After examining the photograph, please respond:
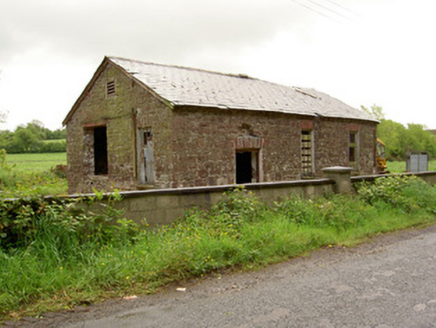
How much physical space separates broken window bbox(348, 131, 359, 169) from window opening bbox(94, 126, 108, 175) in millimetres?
12120

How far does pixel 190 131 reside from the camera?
11.2 m

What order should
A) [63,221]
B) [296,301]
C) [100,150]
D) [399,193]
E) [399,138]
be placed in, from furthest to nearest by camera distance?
1. [399,138]
2. [100,150]
3. [399,193]
4. [63,221]
5. [296,301]

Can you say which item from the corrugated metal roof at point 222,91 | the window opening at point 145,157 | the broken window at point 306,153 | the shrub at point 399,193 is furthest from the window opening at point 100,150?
the shrub at point 399,193

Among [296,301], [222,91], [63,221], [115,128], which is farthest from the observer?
[222,91]

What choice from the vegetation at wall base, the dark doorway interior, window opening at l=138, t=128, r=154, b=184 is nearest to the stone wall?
the vegetation at wall base

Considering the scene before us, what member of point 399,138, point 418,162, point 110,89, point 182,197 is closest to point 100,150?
point 110,89

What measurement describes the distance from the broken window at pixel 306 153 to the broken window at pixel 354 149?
3.67m

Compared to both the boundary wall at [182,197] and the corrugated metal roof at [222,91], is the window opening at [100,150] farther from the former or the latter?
the boundary wall at [182,197]

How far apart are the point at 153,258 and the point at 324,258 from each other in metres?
2.69

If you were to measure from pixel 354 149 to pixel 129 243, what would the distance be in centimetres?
1579

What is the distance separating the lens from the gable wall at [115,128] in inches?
448

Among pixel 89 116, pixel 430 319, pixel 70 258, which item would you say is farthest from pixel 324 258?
pixel 89 116

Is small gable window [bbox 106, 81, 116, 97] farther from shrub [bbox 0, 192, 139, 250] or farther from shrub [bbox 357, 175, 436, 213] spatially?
shrub [bbox 357, 175, 436, 213]

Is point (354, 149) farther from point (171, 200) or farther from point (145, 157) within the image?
point (171, 200)
